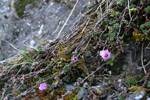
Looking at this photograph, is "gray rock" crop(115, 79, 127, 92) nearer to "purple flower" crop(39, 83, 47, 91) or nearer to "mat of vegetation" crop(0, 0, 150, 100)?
"mat of vegetation" crop(0, 0, 150, 100)

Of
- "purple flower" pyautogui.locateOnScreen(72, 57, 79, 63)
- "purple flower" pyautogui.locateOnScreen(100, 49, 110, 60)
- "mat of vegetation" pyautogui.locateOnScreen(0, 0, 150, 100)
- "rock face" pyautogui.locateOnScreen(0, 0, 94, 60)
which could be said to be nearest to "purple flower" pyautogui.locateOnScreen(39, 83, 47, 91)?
"mat of vegetation" pyautogui.locateOnScreen(0, 0, 150, 100)

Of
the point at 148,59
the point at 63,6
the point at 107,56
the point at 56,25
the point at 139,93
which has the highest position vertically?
the point at 63,6

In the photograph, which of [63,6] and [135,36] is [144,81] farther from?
[63,6]

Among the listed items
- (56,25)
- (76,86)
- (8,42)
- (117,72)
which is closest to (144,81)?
(117,72)

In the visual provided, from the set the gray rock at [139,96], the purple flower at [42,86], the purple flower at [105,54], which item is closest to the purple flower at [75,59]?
the purple flower at [105,54]

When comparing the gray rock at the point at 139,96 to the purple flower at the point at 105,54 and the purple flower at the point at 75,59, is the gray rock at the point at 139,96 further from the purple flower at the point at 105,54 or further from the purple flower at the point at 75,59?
the purple flower at the point at 75,59

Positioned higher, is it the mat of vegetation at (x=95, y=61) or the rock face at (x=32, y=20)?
the rock face at (x=32, y=20)

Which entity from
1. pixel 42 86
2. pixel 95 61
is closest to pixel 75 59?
pixel 95 61
